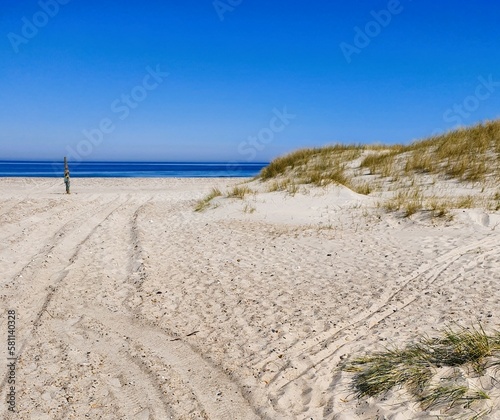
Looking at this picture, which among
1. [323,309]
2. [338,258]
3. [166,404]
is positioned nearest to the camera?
[166,404]

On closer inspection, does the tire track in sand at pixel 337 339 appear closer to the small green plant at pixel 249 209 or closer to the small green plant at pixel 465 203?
the small green plant at pixel 465 203

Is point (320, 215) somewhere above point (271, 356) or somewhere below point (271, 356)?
above

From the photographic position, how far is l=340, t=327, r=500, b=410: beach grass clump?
301 centimetres

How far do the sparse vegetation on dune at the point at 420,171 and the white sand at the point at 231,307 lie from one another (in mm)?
1371

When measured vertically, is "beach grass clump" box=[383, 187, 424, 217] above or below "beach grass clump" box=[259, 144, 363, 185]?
below

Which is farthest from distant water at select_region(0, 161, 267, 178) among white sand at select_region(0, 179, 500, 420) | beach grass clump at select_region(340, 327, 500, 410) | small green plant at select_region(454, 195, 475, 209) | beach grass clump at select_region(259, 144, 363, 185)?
beach grass clump at select_region(340, 327, 500, 410)

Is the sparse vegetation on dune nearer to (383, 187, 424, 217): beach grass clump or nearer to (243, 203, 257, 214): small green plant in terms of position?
(383, 187, 424, 217): beach grass clump

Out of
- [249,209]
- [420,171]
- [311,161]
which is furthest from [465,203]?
[311,161]

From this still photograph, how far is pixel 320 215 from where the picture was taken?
11.1 metres

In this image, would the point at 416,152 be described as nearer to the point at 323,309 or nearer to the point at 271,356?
the point at 323,309

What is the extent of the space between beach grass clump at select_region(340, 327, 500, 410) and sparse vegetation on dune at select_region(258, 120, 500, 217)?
22.0ft

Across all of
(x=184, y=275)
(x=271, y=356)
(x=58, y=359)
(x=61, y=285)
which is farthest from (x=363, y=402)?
(x=61, y=285)

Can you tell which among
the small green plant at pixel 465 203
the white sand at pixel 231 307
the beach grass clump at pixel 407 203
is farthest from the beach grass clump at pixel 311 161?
the white sand at pixel 231 307

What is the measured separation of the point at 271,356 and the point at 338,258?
3682 millimetres
